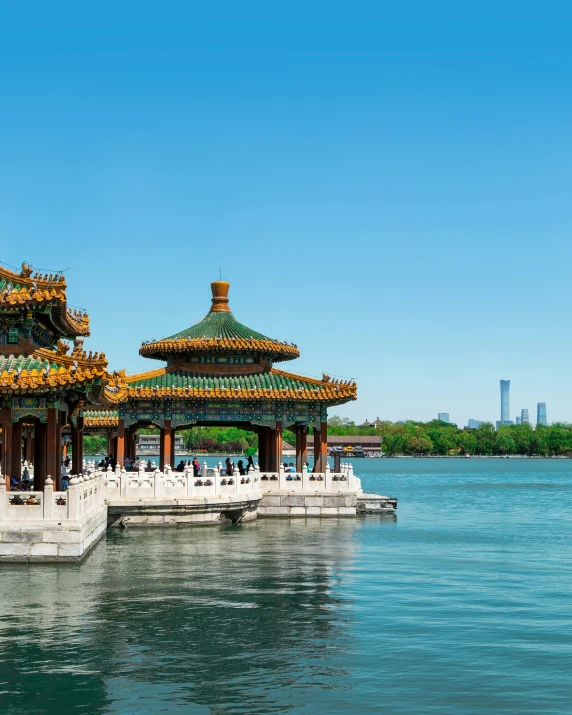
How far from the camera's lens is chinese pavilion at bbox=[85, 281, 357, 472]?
41.5 metres

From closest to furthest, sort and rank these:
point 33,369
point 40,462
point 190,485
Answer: point 33,369
point 40,462
point 190,485

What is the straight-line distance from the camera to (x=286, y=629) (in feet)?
61.3

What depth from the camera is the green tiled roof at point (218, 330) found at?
43688 mm

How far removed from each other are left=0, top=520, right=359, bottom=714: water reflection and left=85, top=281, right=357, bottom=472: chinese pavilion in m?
12.5

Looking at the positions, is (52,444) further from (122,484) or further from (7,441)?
(122,484)

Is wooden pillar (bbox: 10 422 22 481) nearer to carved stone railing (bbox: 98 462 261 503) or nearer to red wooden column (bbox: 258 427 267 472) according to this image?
carved stone railing (bbox: 98 462 261 503)

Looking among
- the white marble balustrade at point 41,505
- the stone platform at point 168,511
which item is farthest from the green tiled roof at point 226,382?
the white marble balustrade at point 41,505

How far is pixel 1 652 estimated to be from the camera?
16.4 m

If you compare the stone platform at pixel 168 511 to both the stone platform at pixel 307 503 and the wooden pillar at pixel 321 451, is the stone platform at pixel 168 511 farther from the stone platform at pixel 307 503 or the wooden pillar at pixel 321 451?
the wooden pillar at pixel 321 451

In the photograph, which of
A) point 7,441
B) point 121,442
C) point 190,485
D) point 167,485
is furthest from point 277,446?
point 7,441

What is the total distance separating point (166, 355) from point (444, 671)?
29.5 m

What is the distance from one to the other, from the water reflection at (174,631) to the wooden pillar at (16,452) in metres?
3.05

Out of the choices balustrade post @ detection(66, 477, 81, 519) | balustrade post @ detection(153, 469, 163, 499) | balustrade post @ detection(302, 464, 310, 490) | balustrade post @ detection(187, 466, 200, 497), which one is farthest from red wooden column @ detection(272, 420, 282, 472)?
balustrade post @ detection(66, 477, 81, 519)

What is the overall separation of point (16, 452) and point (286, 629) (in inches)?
479
